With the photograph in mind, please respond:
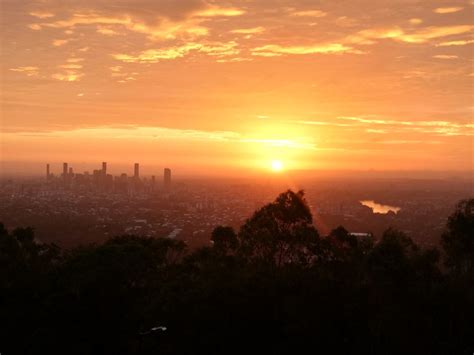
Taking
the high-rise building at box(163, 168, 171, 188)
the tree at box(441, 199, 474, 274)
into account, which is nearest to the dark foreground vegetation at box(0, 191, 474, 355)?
the tree at box(441, 199, 474, 274)

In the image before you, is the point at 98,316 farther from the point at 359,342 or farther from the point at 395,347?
the point at 395,347

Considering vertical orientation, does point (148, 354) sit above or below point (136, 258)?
below

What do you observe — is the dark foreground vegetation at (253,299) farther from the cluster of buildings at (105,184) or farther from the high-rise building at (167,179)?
the high-rise building at (167,179)

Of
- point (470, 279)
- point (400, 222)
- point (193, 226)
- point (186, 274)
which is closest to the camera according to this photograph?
point (470, 279)

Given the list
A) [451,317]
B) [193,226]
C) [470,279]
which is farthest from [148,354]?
[193,226]

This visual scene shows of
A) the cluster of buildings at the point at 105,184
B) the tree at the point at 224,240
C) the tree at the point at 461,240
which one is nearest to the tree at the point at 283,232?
the tree at the point at 224,240

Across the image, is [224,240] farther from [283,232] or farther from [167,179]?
[167,179]

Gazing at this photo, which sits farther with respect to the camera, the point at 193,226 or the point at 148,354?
the point at 193,226

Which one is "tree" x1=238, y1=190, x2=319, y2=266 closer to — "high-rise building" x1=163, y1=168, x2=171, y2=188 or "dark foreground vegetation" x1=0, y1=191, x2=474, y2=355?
"dark foreground vegetation" x1=0, y1=191, x2=474, y2=355
